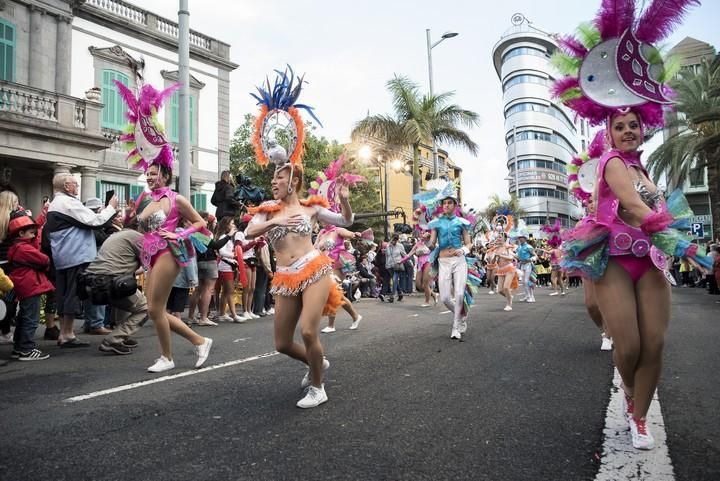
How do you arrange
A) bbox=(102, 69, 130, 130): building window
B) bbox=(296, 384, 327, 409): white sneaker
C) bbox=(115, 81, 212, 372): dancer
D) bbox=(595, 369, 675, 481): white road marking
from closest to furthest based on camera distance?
bbox=(595, 369, 675, 481): white road marking, bbox=(296, 384, 327, 409): white sneaker, bbox=(115, 81, 212, 372): dancer, bbox=(102, 69, 130, 130): building window

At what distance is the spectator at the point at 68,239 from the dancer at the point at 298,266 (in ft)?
11.6

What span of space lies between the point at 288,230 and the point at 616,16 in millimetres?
2801

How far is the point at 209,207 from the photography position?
2239 centimetres

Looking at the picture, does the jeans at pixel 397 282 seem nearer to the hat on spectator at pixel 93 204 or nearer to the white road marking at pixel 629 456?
the hat on spectator at pixel 93 204

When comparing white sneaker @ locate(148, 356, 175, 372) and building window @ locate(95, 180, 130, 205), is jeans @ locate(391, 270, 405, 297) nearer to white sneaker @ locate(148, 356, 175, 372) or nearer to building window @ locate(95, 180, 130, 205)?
building window @ locate(95, 180, 130, 205)

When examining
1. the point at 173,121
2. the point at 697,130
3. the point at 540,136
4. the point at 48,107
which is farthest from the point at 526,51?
the point at 48,107

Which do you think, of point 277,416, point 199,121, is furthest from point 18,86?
point 277,416

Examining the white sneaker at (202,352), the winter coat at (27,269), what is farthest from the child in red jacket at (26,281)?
the white sneaker at (202,352)

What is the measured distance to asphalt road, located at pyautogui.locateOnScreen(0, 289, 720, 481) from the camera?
283cm

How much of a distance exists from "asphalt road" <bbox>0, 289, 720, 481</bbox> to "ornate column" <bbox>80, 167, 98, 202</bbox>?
10992 mm

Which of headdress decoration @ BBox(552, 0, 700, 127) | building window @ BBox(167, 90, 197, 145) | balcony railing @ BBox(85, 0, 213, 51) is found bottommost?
headdress decoration @ BBox(552, 0, 700, 127)

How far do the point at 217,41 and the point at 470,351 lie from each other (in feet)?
71.3

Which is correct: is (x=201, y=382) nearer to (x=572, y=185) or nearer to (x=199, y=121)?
(x=572, y=185)

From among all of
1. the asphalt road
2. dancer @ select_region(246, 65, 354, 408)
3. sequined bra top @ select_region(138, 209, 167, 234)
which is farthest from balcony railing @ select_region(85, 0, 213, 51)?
dancer @ select_region(246, 65, 354, 408)
